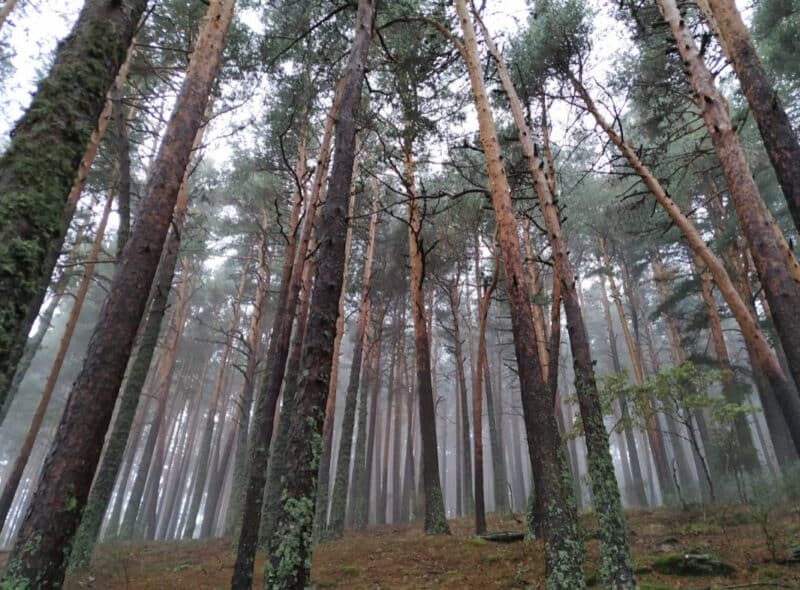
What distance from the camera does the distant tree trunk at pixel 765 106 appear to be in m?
5.36

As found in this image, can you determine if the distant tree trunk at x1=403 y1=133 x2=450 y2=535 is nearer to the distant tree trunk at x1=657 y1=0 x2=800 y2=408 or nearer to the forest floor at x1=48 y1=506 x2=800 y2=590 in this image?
the forest floor at x1=48 y1=506 x2=800 y2=590

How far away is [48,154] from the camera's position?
2.76 m

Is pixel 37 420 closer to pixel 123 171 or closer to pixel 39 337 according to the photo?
pixel 39 337

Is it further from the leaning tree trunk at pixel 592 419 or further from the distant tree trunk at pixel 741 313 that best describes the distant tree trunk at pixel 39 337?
the distant tree trunk at pixel 741 313

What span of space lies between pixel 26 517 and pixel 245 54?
11382 mm

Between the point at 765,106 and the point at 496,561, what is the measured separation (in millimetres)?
7914

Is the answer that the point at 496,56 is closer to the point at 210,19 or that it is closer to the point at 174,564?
the point at 210,19


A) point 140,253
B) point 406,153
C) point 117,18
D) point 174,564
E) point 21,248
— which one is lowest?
point 174,564

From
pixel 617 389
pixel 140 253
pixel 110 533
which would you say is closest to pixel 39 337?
pixel 110 533

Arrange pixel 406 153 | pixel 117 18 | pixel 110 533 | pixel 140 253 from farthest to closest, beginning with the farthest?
pixel 110 533
pixel 406 153
pixel 140 253
pixel 117 18

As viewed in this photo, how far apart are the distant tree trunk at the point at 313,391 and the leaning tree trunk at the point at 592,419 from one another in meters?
4.02

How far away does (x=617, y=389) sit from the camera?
35.7 feet

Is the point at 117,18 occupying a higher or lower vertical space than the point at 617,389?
higher

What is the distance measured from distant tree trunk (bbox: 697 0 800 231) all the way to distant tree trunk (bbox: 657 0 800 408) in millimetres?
66
